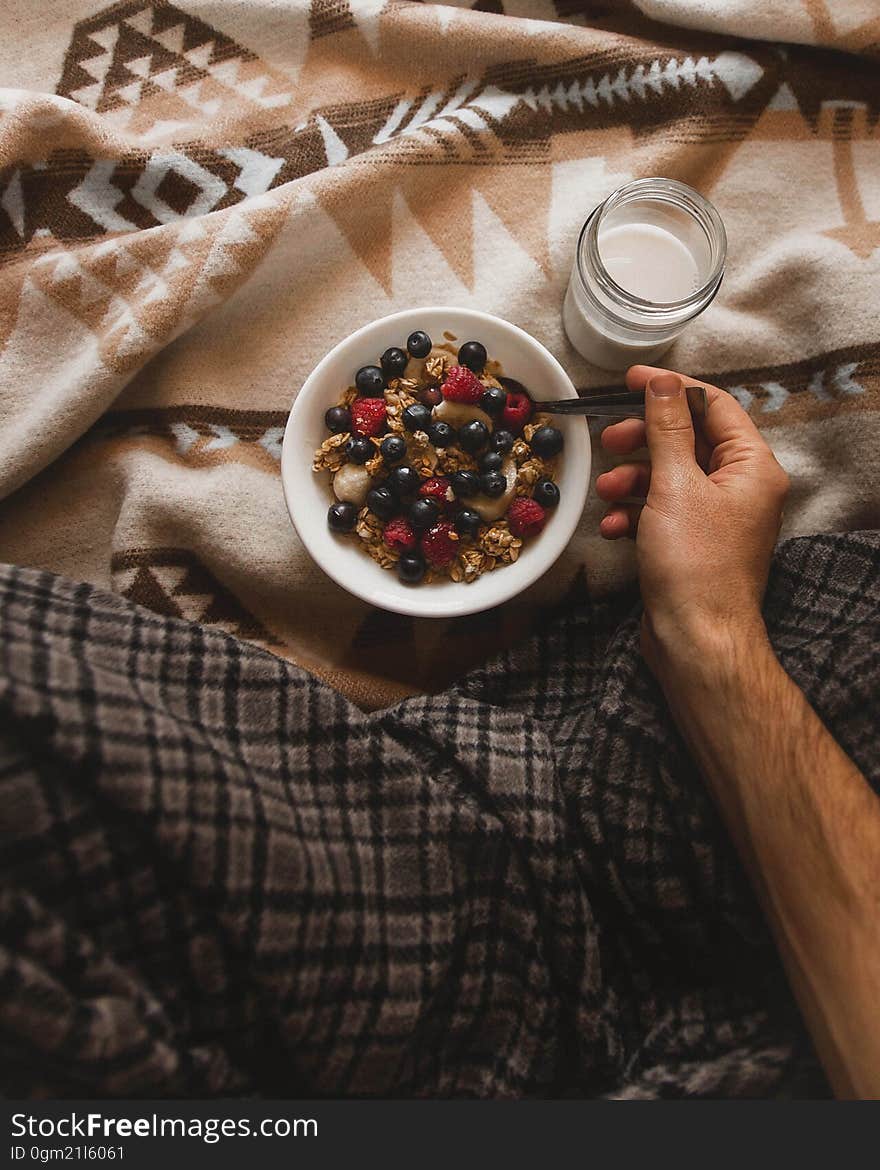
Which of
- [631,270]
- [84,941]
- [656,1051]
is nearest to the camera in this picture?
[84,941]

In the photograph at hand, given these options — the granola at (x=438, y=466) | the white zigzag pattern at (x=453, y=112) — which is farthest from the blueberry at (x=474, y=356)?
the white zigzag pattern at (x=453, y=112)

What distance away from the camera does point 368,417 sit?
2.84ft

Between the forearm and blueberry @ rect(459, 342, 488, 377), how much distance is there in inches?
13.6

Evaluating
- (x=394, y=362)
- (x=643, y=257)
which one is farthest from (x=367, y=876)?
(x=643, y=257)

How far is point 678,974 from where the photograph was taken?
0.84m

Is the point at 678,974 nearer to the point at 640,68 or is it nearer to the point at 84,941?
the point at 84,941

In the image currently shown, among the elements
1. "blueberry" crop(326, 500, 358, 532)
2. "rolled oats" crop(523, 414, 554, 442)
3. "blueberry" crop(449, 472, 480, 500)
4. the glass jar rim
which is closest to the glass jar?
the glass jar rim

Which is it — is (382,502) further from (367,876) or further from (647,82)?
(647,82)

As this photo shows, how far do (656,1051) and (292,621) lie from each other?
569 millimetres

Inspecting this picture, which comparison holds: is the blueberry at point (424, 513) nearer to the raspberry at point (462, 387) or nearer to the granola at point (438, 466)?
the granola at point (438, 466)

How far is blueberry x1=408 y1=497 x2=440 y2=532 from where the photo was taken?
85 centimetres

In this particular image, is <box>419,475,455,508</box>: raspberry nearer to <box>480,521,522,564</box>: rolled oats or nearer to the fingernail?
<box>480,521,522,564</box>: rolled oats

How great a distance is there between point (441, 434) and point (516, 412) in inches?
3.3

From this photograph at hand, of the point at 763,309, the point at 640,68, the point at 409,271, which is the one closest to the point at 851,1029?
the point at 763,309
